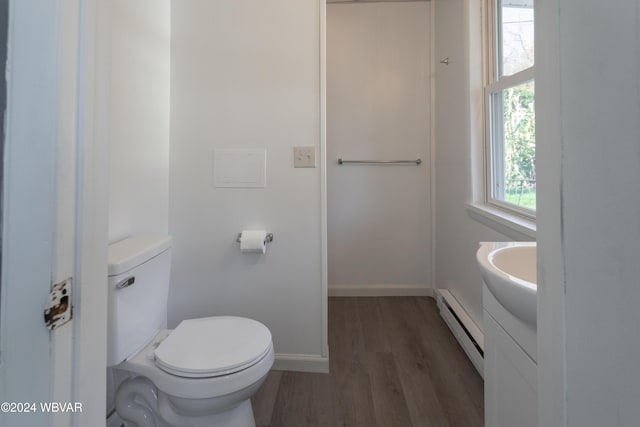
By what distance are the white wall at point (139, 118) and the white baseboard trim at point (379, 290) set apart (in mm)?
1531

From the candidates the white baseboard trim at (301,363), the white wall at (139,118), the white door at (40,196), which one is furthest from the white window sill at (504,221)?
the white wall at (139,118)

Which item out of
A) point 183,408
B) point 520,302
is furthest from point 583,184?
point 183,408

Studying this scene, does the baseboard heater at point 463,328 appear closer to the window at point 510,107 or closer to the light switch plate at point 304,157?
the window at point 510,107

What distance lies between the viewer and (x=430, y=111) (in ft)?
8.46

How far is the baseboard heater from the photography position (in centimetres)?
164

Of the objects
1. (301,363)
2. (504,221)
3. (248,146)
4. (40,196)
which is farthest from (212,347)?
(504,221)

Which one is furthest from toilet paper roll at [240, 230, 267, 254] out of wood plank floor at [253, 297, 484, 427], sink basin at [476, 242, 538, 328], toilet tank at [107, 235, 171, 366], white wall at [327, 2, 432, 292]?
white wall at [327, 2, 432, 292]

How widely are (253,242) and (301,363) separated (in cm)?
71

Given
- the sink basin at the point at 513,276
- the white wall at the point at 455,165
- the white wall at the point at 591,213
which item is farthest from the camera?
the white wall at the point at 455,165

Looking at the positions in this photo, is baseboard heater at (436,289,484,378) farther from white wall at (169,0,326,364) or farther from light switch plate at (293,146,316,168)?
light switch plate at (293,146,316,168)

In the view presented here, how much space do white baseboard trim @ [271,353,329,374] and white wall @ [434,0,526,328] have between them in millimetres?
909

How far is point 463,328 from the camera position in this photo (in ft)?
6.10

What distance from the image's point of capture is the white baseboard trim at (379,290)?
2674mm

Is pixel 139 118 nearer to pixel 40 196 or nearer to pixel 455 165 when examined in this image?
pixel 40 196
